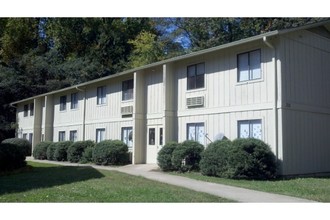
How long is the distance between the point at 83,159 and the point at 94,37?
28219 millimetres

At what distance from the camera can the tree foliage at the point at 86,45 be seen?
37.2 m

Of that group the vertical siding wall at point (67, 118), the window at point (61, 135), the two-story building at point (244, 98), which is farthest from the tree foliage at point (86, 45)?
the two-story building at point (244, 98)

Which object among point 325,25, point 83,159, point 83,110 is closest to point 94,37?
point 83,110

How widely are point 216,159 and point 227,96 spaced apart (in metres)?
3.29

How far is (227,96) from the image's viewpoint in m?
17.3

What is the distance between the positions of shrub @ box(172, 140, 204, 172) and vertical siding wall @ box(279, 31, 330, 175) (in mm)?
3793

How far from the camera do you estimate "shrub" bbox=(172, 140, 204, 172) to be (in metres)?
17.0

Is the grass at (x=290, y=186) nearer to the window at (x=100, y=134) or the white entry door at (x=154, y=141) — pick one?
the white entry door at (x=154, y=141)

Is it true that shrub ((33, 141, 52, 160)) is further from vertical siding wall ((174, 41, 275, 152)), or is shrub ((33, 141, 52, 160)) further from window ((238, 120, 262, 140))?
window ((238, 120, 262, 140))

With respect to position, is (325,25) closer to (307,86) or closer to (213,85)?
(307,86)

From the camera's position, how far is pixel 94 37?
160ft

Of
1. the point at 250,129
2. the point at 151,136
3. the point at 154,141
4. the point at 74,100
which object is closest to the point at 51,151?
the point at 74,100

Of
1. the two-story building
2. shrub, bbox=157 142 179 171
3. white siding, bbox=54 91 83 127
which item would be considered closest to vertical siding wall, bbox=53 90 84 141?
white siding, bbox=54 91 83 127

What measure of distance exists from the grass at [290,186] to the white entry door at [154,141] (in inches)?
223
